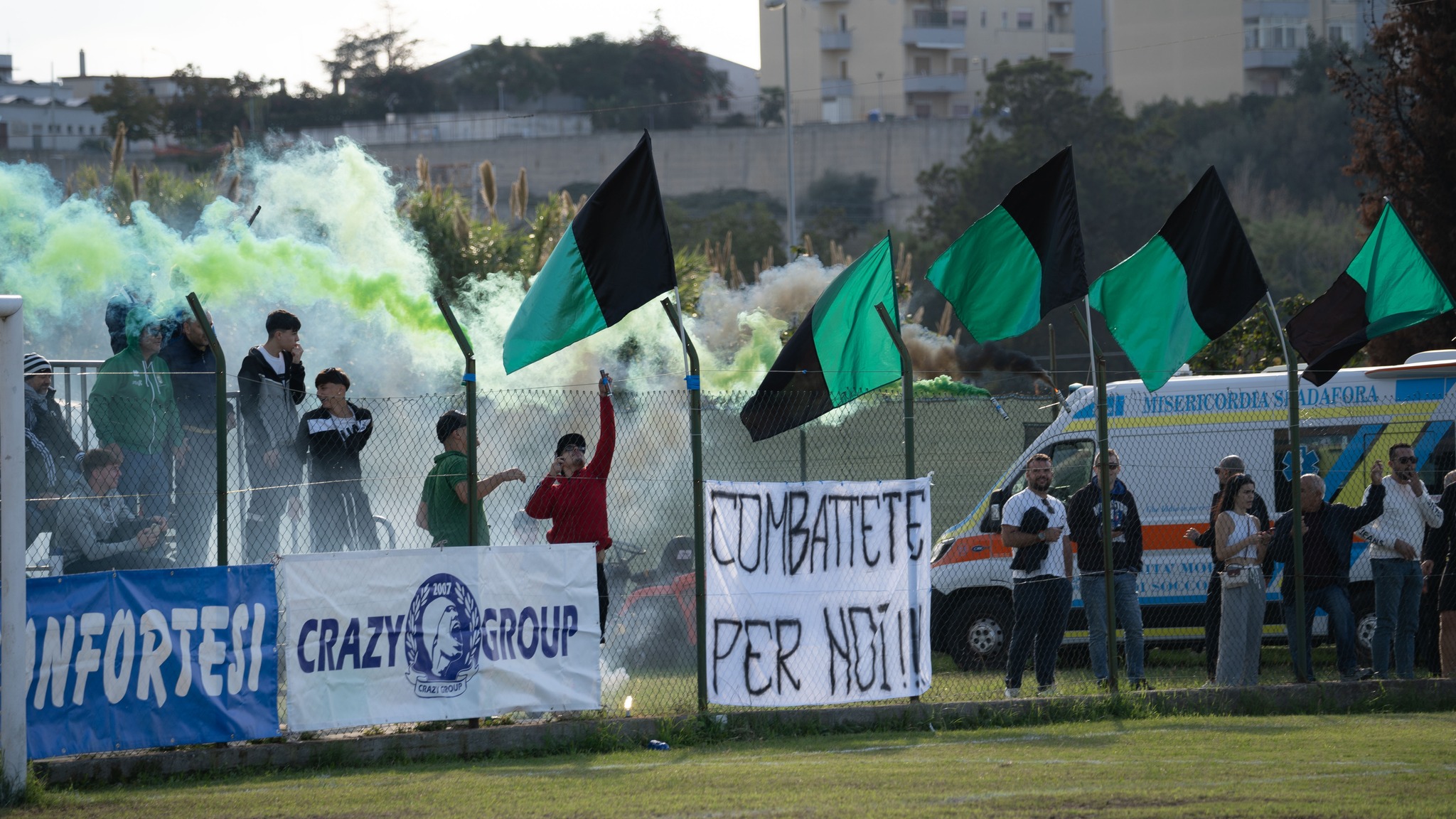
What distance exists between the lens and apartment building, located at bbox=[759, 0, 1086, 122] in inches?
3391

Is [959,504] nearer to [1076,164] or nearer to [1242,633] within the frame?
[1242,633]

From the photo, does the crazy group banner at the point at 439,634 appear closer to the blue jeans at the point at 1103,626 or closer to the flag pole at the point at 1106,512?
the flag pole at the point at 1106,512

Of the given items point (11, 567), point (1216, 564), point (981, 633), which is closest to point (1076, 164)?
point (981, 633)

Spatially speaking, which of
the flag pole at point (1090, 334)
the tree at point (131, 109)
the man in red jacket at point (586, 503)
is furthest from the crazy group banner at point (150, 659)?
the tree at point (131, 109)

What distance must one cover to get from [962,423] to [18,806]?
9652mm

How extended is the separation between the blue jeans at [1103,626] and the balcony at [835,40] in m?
77.5

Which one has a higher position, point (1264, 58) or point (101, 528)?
point (1264, 58)

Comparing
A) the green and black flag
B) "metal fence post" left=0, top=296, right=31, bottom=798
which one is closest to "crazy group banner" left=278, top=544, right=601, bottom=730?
"metal fence post" left=0, top=296, right=31, bottom=798

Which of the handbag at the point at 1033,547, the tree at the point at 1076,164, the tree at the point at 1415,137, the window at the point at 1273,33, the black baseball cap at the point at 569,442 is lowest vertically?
the handbag at the point at 1033,547

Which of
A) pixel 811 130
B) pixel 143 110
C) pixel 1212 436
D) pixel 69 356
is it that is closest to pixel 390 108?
pixel 143 110

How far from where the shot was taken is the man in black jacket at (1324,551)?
11227mm

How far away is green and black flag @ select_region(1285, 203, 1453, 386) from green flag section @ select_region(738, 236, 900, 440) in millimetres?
A: 3014

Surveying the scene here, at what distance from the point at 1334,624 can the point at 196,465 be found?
786 centimetres

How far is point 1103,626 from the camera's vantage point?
11289 mm
